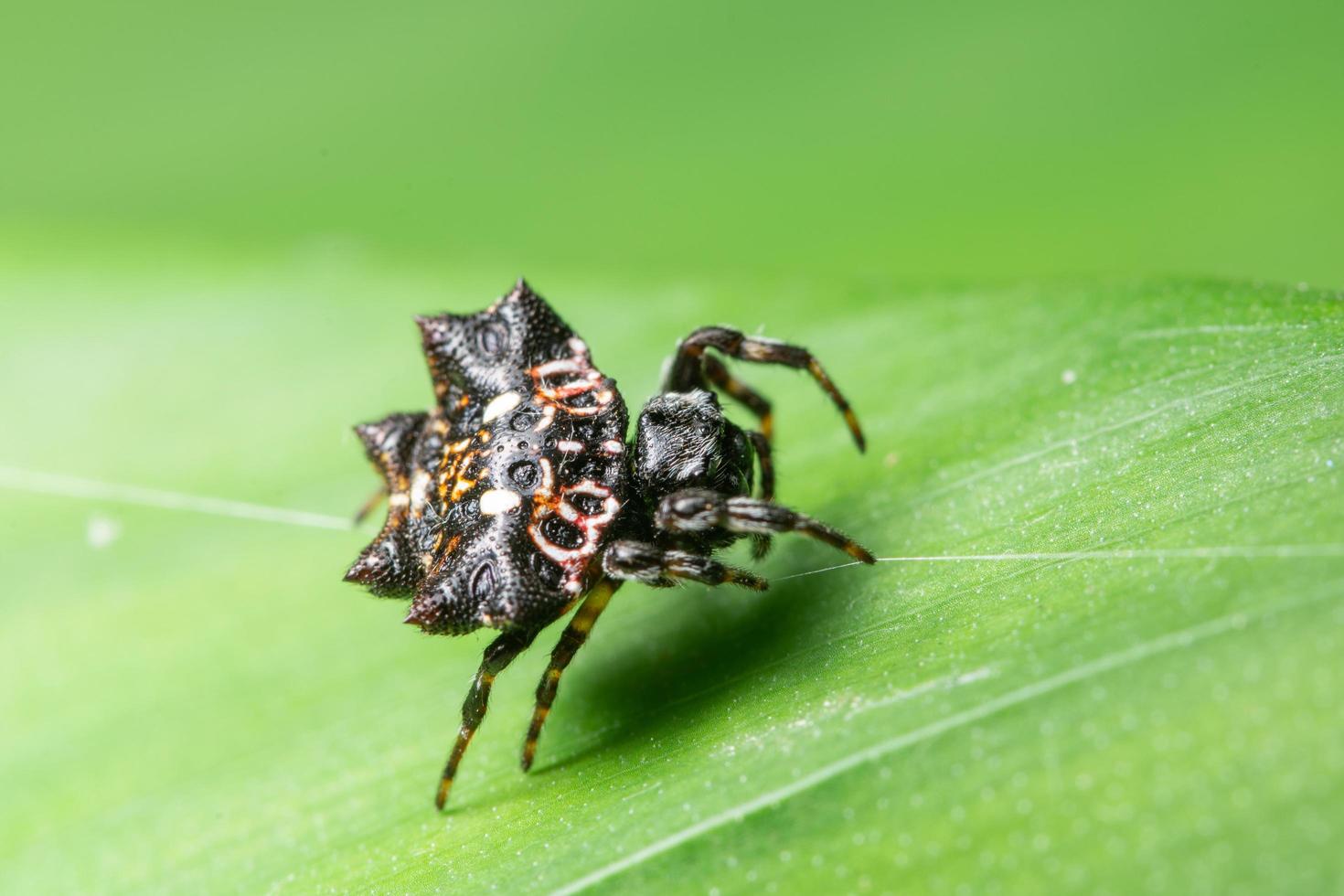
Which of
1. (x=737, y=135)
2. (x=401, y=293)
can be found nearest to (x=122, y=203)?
(x=401, y=293)

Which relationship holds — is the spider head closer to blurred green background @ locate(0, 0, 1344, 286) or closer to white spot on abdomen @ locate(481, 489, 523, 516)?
white spot on abdomen @ locate(481, 489, 523, 516)

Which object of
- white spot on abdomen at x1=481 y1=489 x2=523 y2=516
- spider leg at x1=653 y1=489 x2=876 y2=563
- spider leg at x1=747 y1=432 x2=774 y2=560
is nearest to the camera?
spider leg at x1=653 y1=489 x2=876 y2=563

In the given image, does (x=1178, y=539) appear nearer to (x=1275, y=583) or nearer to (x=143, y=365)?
(x=1275, y=583)

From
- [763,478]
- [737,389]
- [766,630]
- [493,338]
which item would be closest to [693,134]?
[737,389]

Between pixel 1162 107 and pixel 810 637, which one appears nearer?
pixel 810 637

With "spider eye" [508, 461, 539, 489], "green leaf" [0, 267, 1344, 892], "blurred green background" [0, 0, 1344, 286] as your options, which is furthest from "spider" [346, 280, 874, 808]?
"blurred green background" [0, 0, 1344, 286]

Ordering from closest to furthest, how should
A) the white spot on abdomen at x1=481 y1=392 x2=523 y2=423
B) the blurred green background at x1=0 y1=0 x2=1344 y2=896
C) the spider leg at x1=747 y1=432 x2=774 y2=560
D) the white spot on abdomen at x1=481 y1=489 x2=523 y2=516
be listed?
the blurred green background at x1=0 y1=0 x2=1344 y2=896
the white spot on abdomen at x1=481 y1=489 x2=523 y2=516
the spider leg at x1=747 y1=432 x2=774 y2=560
the white spot on abdomen at x1=481 y1=392 x2=523 y2=423

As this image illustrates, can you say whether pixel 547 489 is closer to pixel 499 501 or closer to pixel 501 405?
pixel 499 501

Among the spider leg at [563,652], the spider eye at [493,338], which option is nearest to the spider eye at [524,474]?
the spider leg at [563,652]
